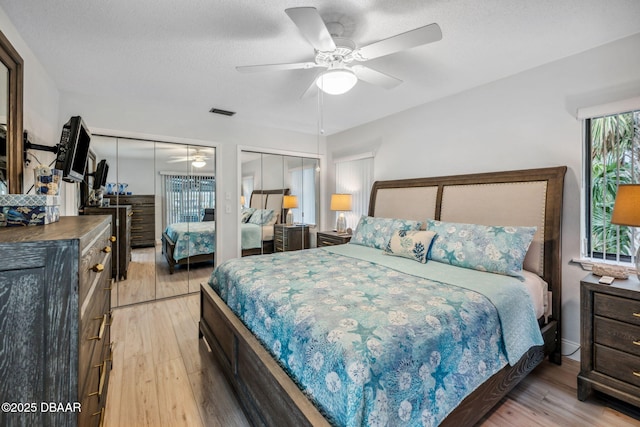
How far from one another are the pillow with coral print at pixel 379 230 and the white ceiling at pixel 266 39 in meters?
1.45

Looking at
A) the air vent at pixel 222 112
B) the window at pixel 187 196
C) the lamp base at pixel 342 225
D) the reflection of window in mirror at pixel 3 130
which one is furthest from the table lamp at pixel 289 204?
the reflection of window in mirror at pixel 3 130

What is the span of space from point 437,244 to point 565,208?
1.07 metres

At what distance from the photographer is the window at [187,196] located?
3693 millimetres

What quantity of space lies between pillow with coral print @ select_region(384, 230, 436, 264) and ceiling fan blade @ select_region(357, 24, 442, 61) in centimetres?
155

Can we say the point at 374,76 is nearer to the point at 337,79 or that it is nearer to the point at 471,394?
the point at 337,79

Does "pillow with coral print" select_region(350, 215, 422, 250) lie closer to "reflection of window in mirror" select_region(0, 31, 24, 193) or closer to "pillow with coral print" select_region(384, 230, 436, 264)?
"pillow with coral print" select_region(384, 230, 436, 264)

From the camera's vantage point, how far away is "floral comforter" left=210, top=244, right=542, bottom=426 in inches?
43.9

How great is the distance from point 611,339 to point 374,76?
7.85 ft

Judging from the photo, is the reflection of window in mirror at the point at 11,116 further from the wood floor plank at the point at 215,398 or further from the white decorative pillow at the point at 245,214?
the white decorative pillow at the point at 245,214

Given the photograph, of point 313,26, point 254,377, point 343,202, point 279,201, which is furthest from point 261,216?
point 313,26

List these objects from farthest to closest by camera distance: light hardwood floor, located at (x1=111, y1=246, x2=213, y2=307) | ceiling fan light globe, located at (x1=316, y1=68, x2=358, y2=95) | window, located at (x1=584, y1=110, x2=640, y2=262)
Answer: light hardwood floor, located at (x1=111, y1=246, x2=213, y2=307) → window, located at (x1=584, y1=110, x2=640, y2=262) → ceiling fan light globe, located at (x1=316, y1=68, x2=358, y2=95)

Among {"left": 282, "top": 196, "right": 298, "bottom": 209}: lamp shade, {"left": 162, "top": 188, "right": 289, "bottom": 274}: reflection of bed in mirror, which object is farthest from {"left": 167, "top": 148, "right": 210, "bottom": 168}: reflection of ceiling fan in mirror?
{"left": 282, "top": 196, "right": 298, "bottom": 209}: lamp shade

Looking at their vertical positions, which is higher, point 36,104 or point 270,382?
point 36,104

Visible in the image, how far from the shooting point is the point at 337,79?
6.61 feet
